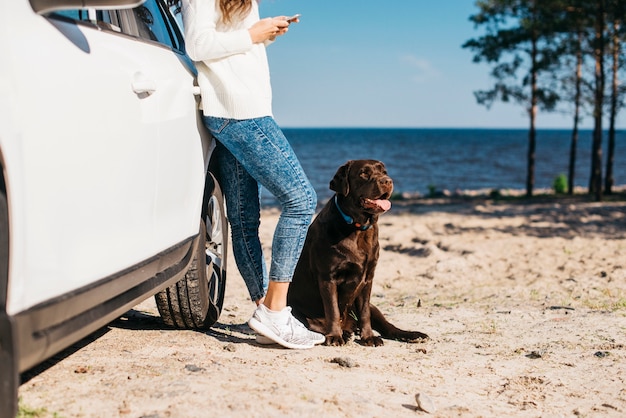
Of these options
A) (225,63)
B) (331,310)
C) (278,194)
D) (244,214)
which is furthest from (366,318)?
(225,63)

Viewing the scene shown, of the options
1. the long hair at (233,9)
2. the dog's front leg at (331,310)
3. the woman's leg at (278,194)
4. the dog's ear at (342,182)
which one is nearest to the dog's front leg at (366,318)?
the dog's front leg at (331,310)

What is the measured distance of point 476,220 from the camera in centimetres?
1273

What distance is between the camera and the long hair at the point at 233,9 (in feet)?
11.4

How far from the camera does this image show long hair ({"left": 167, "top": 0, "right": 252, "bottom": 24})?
347 centimetres

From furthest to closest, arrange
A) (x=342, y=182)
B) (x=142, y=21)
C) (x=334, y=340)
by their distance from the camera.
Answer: (x=342, y=182)
(x=334, y=340)
(x=142, y=21)

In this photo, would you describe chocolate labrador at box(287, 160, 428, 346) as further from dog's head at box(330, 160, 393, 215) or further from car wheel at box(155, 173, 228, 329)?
car wheel at box(155, 173, 228, 329)

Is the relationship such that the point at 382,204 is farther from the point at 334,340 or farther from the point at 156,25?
the point at 156,25

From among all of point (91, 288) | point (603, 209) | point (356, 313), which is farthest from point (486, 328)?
point (603, 209)

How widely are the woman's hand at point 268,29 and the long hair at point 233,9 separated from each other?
9cm

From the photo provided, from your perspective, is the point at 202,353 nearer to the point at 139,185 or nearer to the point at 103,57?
the point at 139,185

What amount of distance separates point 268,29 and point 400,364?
1.97m

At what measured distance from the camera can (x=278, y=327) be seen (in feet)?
12.4

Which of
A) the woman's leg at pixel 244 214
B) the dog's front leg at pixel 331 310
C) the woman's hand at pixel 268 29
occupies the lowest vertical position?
the dog's front leg at pixel 331 310

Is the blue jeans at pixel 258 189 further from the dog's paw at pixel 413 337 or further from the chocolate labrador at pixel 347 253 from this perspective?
the dog's paw at pixel 413 337
